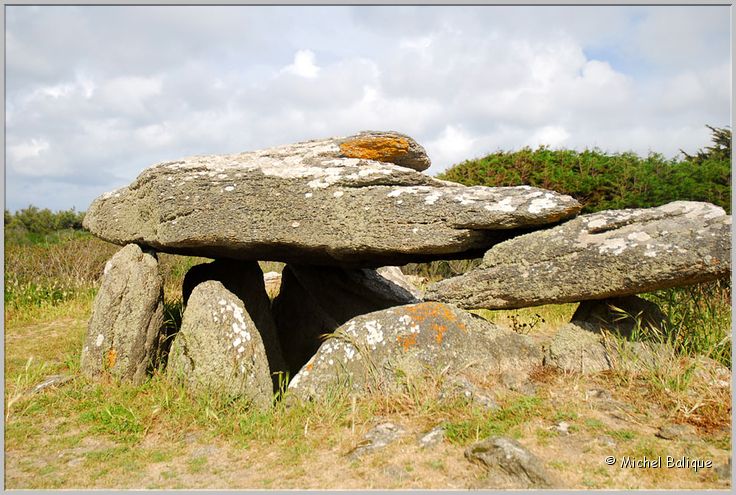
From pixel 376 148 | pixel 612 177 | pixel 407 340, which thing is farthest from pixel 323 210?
pixel 612 177

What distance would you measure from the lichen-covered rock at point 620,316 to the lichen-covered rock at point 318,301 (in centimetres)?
294

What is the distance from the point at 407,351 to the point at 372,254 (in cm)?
138

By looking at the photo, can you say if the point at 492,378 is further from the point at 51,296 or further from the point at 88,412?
the point at 51,296

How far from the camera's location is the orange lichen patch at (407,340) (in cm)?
632

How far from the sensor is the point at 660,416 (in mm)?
5484

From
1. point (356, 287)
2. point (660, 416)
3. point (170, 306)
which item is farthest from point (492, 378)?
point (170, 306)

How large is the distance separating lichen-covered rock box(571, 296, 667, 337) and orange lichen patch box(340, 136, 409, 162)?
3.14 meters

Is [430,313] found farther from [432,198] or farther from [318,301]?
[318,301]

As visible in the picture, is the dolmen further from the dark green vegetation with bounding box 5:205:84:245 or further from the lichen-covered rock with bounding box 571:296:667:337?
the dark green vegetation with bounding box 5:205:84:245

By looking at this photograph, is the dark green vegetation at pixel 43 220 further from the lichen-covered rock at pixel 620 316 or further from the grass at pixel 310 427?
the lichen-covered rock at pixel 620 316

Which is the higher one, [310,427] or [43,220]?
[43,220]

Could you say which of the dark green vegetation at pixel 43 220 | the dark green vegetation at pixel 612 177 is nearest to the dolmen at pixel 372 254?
the dark green vegetation at pixel 612 177

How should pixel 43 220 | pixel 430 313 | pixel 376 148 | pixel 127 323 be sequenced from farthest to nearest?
1. pixel 43 220
2. pixel 376 148
3. pixel 127 323
4. pixel 430 313

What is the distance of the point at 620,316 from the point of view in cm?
687
